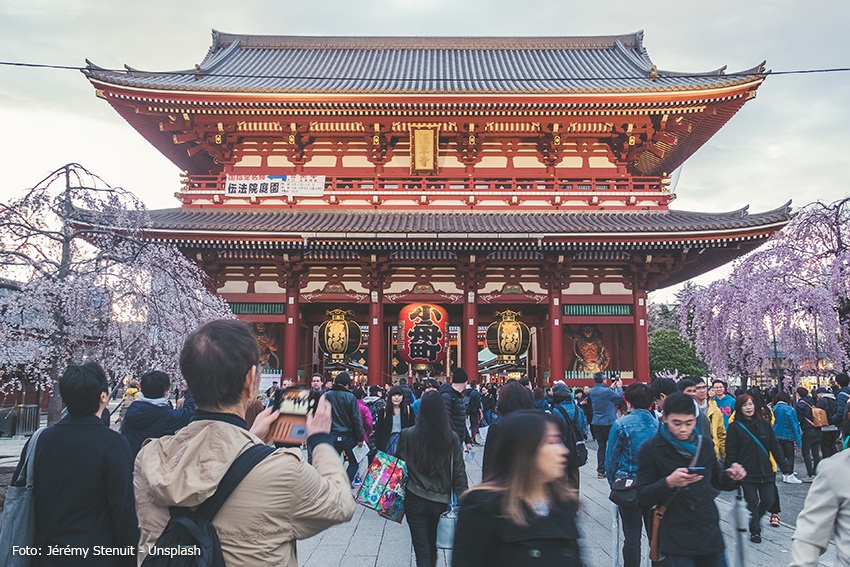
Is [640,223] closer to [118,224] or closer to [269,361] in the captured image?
[269,361]

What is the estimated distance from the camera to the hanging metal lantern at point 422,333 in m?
16.0

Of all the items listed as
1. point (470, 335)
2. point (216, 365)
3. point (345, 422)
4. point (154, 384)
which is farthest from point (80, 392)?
point (470, 335)

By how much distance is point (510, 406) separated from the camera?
4973 mm

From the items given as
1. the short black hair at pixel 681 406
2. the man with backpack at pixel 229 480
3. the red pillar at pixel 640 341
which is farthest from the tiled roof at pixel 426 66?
the man with backpack at pixel 229 480

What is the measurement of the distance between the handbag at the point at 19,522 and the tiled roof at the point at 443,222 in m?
12.0

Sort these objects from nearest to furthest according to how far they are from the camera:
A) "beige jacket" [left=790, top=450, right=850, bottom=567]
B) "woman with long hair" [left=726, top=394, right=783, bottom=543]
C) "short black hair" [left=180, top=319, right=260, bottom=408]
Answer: "short black hair" [left=180, top=319, right=260, bottom=408] < "beige jacket" [left=790, top=450, right=850, bottom=567] < "woman with long hair" [left=726, top=394, right=783, bottom=543]

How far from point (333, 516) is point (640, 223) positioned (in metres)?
14.9

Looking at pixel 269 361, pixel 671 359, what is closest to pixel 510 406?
pixel 269 361

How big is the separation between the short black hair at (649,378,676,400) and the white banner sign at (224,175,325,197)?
1287 cm

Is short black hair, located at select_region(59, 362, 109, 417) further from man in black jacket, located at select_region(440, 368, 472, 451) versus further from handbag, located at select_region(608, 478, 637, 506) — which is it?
man in black jacket, located at select_region(440, 368, 472, 451)

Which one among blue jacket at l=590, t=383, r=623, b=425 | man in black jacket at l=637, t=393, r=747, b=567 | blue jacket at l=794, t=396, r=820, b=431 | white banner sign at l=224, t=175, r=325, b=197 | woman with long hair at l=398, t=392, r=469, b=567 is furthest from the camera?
white banner sign at l=224, t=175, r=325, b=197

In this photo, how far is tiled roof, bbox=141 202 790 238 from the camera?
14.7m

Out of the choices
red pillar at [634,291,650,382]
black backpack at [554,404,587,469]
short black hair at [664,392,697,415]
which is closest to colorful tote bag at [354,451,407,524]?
black backpack at [554,404,587,469]

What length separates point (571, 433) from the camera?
592 cm
